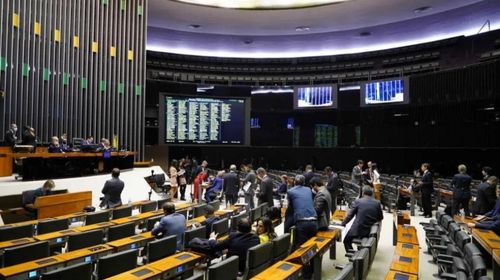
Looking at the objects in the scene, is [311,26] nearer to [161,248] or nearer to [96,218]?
[96,218]

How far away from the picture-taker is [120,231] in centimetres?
521

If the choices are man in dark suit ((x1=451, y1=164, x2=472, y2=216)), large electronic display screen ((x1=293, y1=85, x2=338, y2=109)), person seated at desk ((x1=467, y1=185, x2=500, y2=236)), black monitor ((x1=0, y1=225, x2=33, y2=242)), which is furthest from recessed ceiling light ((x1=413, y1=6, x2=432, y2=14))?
black monitor ((x1=0, y1=225, x2=33, y2=242))

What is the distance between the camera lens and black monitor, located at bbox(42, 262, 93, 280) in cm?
302

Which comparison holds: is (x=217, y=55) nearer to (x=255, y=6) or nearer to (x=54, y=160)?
(x=255, y=6)

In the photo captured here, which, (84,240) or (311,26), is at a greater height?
(311,26)

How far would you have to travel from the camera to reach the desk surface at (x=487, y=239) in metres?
4.29

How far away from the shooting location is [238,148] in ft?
60.4

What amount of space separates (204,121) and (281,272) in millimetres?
13524

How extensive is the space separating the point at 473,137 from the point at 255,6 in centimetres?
1037

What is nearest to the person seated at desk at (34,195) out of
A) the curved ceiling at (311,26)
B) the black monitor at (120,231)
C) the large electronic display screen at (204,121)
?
the black monitor at (120,231)

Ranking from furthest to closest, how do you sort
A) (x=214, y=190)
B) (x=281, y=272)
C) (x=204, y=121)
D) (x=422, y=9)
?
(x=204, y=121)
(x=422, y=9)
(x=214, y=190)
(x=281, y=272)

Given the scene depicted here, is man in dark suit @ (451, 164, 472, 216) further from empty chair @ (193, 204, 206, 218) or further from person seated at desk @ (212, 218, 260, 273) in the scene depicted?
person seated at desk @ (212, 218, 260, 273)

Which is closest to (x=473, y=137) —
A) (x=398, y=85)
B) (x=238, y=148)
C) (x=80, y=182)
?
(x=398, y=85)

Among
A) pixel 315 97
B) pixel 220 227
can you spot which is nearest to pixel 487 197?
pixel 220 227
